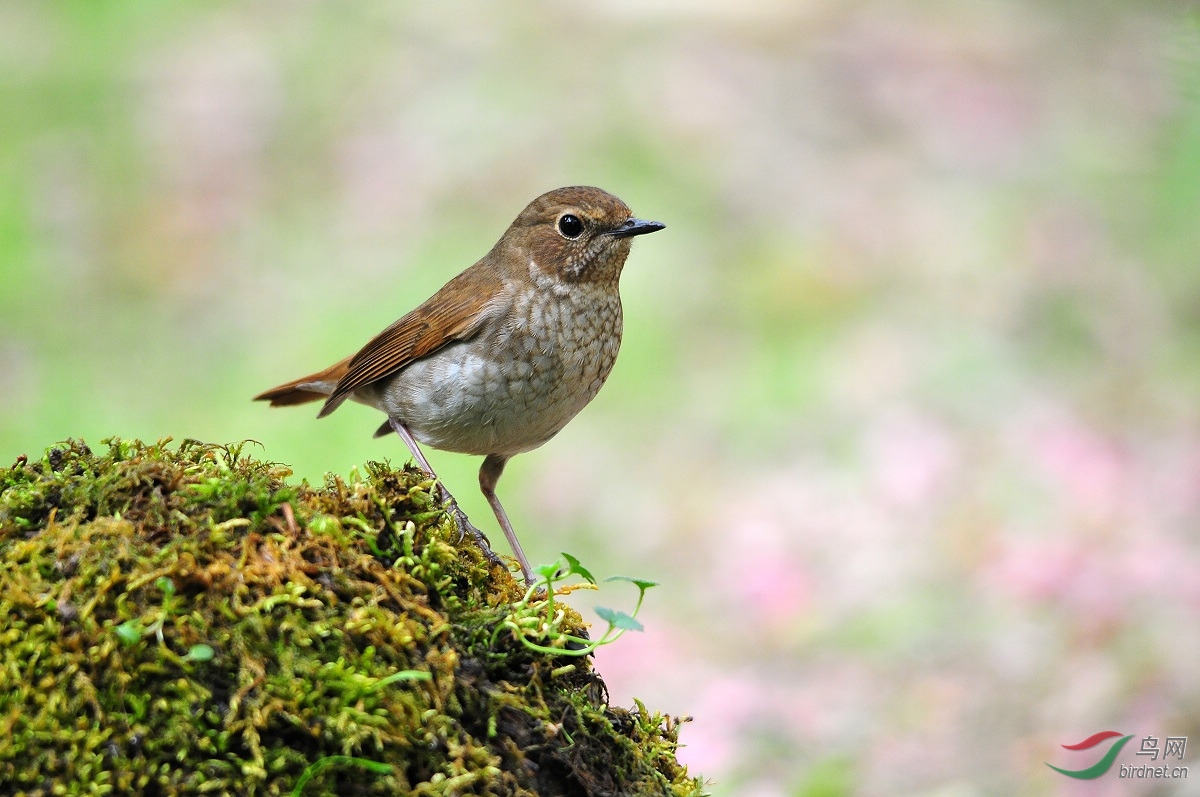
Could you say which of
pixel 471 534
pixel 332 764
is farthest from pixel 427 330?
pixel 332 764

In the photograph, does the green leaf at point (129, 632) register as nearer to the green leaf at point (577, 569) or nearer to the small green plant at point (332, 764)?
the small green plant at point (332, 764)

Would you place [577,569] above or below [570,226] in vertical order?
below

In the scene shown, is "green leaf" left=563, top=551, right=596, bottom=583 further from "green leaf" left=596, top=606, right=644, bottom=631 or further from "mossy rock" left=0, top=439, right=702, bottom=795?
"mossy rock" left=0, top=439, right=702, bottom=795

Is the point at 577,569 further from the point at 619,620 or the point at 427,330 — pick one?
the point at 427,330

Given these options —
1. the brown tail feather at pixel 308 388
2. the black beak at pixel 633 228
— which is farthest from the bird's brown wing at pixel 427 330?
the black beak at pixel 633 228

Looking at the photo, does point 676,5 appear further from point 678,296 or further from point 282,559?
point 282,559

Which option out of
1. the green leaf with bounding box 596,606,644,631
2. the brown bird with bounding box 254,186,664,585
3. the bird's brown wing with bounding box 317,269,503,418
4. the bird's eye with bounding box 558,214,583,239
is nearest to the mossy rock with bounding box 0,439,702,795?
the green leaf with bounding box 596,606,644,631

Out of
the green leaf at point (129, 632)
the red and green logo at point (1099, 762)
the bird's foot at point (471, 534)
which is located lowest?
the green leaf at point (129, 632)
